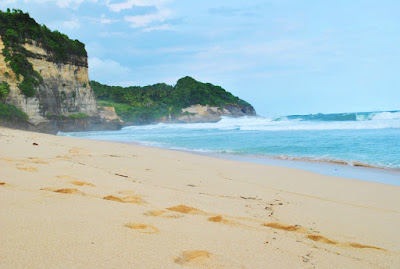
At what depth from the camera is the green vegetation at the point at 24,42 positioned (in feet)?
72.1

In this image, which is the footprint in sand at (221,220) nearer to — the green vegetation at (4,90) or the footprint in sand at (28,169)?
the footprint in sand at (28,169)

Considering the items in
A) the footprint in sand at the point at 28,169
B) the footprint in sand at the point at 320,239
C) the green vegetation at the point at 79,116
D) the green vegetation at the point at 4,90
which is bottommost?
the footprint in sand at the point at 320,239

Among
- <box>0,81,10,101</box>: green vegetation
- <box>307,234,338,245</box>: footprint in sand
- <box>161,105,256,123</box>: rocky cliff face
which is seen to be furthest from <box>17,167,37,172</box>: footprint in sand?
<box>161,105,256,123</box>: rocky cliff face

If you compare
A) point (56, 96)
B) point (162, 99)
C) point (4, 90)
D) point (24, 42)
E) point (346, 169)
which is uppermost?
point (24, 42)

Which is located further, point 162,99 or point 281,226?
point 162,99

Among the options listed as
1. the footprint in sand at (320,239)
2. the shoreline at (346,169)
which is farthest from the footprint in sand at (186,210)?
the shoreline at (346,169)

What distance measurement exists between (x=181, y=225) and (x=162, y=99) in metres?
74.7

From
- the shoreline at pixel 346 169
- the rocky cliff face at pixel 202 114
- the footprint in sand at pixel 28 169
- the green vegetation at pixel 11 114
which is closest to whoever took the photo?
the footprint in sand at pixel 28 169

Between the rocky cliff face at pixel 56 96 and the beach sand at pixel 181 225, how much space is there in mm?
20292

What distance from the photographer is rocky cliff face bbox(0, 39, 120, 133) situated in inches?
875

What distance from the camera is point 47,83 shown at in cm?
2783

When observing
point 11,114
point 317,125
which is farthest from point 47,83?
point 317,125

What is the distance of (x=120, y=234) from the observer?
212 centimetres

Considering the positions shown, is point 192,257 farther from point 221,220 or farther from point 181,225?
point 221,220
